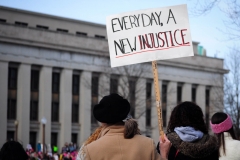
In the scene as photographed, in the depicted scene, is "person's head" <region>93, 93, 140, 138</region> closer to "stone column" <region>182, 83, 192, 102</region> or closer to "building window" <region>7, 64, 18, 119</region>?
"building window" <region>7, 64, 18, 119</region>

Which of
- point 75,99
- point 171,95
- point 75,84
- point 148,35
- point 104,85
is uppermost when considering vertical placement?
point 75,84

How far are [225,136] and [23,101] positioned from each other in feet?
180

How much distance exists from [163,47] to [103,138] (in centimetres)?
221

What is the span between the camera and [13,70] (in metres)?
63.5

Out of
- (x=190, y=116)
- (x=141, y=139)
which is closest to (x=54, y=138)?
(x=190, y=116)

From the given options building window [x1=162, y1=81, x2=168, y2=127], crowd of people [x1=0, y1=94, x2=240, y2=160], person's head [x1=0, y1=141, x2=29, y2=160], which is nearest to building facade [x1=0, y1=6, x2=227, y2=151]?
building window [x1=162, y1=81, x2=168, y2=127]

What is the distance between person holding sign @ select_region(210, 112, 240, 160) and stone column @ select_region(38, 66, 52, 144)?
184 feet

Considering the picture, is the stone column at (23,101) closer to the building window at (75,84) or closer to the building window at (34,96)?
the building window at (34,96)

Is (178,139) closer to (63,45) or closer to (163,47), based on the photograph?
(163,47)

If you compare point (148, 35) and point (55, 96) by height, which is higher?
point (55, 96)

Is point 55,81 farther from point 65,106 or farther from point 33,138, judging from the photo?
point 33,138

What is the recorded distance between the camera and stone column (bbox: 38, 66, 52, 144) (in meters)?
64.7

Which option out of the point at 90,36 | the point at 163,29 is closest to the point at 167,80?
the point at 90,36

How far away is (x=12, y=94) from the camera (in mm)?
62812
